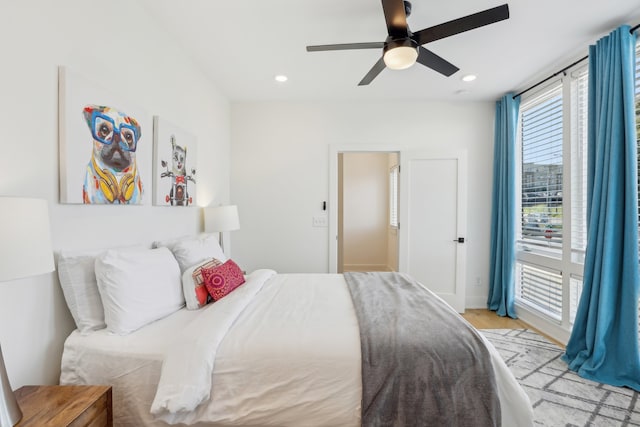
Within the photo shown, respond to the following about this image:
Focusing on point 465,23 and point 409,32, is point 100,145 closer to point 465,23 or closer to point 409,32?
point 409,32

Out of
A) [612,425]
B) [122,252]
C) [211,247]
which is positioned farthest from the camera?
[211,247]

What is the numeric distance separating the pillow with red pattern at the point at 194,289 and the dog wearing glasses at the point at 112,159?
60 centimetres

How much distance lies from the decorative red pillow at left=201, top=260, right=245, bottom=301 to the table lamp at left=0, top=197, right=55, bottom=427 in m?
1.01

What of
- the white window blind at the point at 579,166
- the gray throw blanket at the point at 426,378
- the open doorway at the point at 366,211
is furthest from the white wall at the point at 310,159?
the gray throw blanket at the point at 426,378

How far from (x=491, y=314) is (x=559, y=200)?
1.59 m

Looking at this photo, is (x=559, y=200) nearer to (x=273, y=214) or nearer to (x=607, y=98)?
(x=607, y=98)

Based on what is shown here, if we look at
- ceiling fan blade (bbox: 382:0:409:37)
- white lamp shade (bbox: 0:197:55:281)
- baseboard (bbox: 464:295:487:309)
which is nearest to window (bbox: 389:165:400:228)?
baseboard (bbox: 464:295:487:309)

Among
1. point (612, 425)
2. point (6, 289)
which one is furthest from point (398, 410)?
point (6, 289)

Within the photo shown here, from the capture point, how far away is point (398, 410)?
4.33 feet

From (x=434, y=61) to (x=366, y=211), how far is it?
409 cm

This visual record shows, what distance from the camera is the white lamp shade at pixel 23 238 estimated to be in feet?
3.03

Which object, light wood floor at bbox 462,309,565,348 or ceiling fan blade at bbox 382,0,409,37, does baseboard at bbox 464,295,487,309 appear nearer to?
light wood floor at bbox 462,309,565,348

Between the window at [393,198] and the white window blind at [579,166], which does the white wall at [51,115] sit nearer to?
the white window blind at [579,166]

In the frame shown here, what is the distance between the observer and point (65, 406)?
1.13 meters
